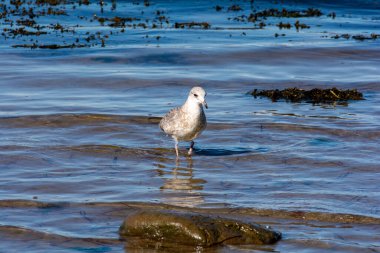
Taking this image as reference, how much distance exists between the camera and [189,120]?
11773 millimetres

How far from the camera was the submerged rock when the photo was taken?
7871mm

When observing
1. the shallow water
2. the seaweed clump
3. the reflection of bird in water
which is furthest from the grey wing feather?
the seaweed clump

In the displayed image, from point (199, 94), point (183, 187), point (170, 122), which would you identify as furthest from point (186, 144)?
point (183, 187)

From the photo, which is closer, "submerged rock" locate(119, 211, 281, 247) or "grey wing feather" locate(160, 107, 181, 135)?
"submerged rock" locate(119, 211, 281, 247)

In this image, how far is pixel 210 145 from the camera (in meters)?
12.5

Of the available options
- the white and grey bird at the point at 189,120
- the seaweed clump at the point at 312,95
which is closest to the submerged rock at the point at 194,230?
the white and grey bird at the point at 189,120

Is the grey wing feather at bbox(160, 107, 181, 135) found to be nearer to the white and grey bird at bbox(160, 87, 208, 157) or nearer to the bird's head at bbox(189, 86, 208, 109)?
the white and grey bird at bbox(160, 87, 208, 157)

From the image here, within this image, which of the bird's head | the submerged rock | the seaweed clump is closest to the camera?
the submerged rock

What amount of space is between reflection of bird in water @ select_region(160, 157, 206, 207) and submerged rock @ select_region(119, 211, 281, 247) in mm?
1256

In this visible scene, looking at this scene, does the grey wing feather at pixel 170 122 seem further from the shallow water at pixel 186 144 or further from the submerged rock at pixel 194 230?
the submerged rock at pixel 194 230

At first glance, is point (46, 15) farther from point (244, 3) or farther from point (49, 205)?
point (49, 205)

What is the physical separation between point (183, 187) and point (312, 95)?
20.0 ft

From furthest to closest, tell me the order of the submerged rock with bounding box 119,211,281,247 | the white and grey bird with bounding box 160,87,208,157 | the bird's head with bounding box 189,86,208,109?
the white and grey bird with bounding box 160,87,208,157, the bird's head with bounding box 189,86,208,109, the submerged rock with bounding box 119,211,281,247

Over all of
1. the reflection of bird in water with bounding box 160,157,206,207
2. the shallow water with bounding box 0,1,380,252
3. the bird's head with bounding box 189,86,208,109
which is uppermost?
the bird's head with bounding box 189,86,208,109
